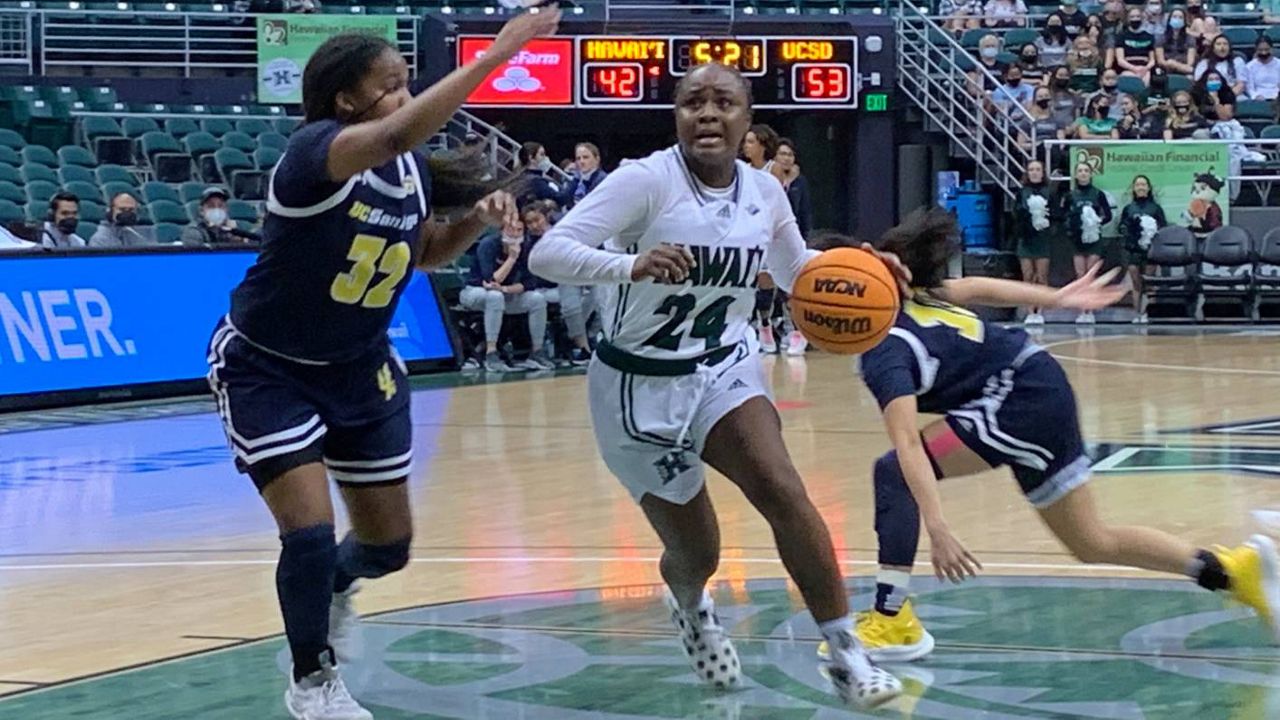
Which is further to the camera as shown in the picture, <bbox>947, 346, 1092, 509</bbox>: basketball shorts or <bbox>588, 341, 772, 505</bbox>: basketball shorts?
<bbox>947, 346, 1092, 509</bbox>: basketball shorts

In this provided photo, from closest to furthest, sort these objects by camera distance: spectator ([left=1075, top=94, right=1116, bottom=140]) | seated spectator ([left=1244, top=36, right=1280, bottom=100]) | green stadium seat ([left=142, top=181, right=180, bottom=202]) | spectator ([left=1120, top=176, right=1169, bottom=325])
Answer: green stadium seat ([left=142, top=181, right=180, bottom=202])
spectator ([left=1120, top=176, right=1169, bottom=325])
spectator ([left=1075, top=94, right=1116, bottom=140])
seated spectator ([left=1244, top=36, right=1280, bottom=100])

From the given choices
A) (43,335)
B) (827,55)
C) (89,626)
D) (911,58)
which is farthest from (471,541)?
(911,58)

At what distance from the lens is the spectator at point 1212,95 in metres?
23.0

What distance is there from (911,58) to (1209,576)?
18335 millimetres

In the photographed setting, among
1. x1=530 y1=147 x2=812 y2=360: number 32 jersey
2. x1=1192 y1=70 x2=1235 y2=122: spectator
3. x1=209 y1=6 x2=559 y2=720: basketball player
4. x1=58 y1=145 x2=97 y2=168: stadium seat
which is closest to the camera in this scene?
x1=209 y1=6 x2=559 y2=720: basketball player

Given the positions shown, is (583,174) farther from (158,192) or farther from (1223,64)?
(1223,64)

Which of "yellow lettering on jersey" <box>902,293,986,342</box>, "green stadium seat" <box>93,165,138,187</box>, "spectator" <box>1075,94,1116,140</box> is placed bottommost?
"green stadium seat" <box>93,165,138,187</box>

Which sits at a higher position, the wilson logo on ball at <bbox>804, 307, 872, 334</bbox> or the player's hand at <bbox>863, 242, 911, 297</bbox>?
the player's hand at <bbox>863, 242, 911, 297</bbox>

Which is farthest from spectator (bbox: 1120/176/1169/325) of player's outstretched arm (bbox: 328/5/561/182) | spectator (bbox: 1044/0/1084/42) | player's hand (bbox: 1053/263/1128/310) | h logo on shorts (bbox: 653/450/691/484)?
player's outstretched arm (bbox: 328/5/561/182)

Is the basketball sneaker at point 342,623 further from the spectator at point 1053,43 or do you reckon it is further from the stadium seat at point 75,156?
the spectator at point 1053,43

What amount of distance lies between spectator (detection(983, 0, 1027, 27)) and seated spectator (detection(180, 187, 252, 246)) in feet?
36.3

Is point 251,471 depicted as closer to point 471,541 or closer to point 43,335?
point 471,541

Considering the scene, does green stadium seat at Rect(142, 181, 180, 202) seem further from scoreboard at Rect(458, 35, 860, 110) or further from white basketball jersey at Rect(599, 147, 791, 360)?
white basketball jersey at Rect(599, 147, 791, 360)

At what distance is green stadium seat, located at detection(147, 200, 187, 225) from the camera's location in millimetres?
17656
